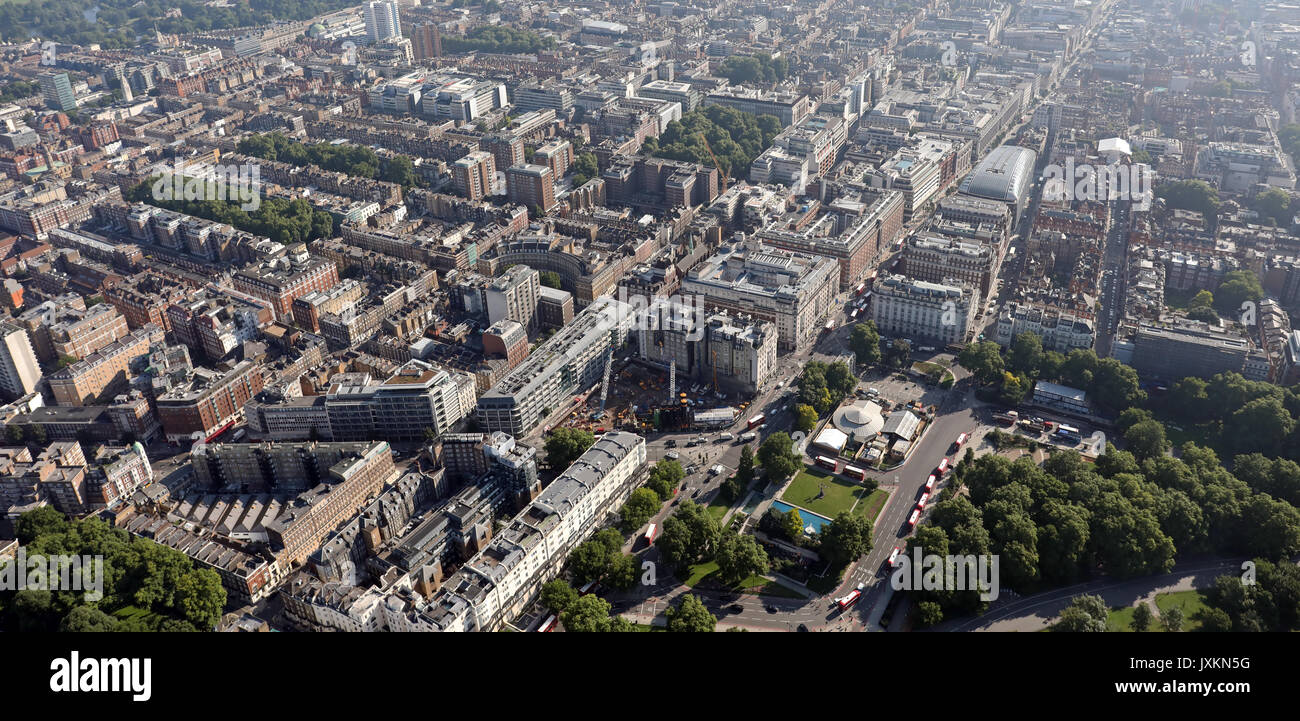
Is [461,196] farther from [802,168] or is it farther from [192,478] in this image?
[192,478]

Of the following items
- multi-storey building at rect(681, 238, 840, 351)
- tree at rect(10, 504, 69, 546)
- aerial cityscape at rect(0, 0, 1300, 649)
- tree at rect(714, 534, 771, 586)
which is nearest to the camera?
aerial cityscape at rect(0, 0, 1300, 649)

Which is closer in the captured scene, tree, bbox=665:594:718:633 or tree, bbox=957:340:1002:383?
tree, bbox=665:594:718:633

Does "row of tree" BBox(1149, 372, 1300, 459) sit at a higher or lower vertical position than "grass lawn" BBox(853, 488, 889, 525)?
higher

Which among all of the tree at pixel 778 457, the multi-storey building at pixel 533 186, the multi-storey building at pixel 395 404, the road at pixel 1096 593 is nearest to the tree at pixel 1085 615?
the road at pixel 1096 593

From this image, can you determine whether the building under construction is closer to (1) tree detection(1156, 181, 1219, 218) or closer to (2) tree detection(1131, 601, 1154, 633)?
(2) tree detection(1131, 601, 1154, 633)

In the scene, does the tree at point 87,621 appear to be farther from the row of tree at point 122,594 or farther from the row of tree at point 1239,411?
the row of tree at point 1239,411

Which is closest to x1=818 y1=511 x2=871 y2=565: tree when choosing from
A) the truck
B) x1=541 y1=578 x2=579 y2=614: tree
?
x1=541 y1=578 x2=579 y2=614: tree
